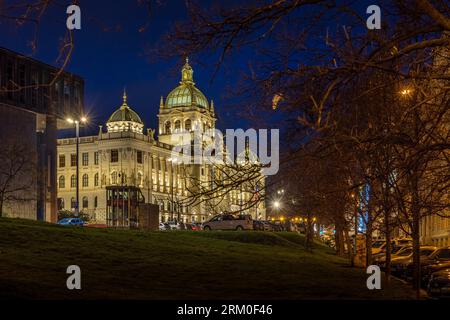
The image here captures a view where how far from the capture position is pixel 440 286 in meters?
21.6

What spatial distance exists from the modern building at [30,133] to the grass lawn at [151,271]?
33942mm

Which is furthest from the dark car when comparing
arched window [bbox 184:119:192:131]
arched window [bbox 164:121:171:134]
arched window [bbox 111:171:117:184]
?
arched window [bbox 164:121:171:134]

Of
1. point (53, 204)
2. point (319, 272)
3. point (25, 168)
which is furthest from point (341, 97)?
point (53, 204)

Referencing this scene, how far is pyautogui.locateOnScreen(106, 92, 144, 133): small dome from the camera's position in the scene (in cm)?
16021

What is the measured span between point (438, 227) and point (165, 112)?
418ft

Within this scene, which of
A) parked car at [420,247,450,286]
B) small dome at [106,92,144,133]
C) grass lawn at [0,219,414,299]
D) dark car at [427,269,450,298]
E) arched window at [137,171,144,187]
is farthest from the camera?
small dome at [106,92,144,133]

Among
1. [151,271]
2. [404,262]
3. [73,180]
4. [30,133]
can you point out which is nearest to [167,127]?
[73,180]

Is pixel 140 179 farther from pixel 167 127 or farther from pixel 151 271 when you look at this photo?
pixel 151 271

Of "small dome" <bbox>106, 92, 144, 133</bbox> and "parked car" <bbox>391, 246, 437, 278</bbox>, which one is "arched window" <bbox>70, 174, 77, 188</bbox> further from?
"parked car" <bbox>391, 246, 437, 278</bbox>

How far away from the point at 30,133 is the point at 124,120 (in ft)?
295

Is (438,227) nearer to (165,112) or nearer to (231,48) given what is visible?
(231,48)

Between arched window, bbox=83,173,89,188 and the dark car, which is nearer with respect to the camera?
the dark car

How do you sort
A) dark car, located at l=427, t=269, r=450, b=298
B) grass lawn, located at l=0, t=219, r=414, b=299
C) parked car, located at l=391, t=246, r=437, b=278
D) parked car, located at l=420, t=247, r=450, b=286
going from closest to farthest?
grass lawn, located at l=0, t=219, r=414, b=299
dark car, located at l=427, t=269, r=450, b=298
parked car, located at l=420, t=247, r=450, b=286
parked car, located at l=391, t=246, r=437, b=278

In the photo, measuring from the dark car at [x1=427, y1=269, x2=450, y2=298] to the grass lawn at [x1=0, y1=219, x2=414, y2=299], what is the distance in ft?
2.41
